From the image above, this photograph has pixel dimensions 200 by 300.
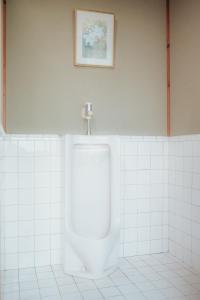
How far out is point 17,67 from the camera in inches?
82.2

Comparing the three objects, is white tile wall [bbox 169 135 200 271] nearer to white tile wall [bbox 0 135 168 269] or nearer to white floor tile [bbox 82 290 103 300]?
white tile wall [bbox 0 135 168 269]

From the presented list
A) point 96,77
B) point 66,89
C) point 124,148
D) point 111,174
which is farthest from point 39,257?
point 96,77

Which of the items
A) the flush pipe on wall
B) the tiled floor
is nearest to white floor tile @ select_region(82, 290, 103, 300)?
the tiled floor

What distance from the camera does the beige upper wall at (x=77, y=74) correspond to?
209 cm

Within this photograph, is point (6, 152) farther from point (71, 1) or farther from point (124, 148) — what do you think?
point (71, 1)

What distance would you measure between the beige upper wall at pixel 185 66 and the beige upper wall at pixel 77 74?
0.38 ft

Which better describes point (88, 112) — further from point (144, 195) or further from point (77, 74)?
point (144, 195)

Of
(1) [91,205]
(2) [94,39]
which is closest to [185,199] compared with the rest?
(1) [91,205]

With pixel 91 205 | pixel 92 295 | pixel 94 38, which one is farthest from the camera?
pixel 94 38

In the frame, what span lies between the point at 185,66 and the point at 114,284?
1.56 meters

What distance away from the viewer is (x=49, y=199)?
2123 mm

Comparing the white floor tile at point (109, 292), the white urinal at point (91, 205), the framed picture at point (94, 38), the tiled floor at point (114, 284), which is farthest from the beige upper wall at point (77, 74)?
the white floor tile at point (109, 292)

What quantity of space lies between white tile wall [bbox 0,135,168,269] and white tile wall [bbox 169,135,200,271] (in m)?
0.10

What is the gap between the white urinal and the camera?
1.89 m
